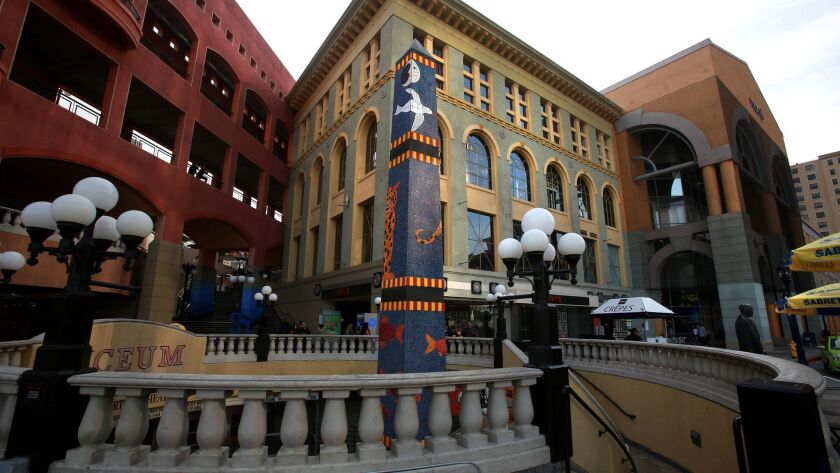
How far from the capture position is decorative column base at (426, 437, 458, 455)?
351cm

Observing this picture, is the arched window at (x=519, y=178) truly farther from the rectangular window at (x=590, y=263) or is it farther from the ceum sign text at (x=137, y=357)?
the ceum sign text at (x=137, y=357)

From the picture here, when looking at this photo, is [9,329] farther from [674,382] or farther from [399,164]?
[674,382]

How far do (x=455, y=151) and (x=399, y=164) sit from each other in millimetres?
10782

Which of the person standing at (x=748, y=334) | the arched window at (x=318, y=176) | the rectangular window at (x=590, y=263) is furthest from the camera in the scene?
the arched window at (x=318, y=176)

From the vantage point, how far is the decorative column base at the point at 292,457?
311cm

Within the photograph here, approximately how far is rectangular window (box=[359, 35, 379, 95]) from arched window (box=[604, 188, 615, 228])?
65.9ft

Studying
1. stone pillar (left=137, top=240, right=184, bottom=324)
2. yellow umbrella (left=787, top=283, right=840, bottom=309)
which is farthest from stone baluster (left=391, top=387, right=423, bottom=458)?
stone pillar (left=137, top=240, right=184, bottom=324)

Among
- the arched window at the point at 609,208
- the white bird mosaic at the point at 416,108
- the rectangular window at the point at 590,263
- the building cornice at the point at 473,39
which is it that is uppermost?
the building cornice at the point at 473,39

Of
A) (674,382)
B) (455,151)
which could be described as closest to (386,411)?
(674,382)

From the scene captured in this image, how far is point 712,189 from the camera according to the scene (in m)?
26.9

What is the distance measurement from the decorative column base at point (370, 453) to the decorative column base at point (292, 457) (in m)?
0.45

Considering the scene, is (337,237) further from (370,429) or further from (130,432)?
(370,429)

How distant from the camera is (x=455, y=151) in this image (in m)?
20.2

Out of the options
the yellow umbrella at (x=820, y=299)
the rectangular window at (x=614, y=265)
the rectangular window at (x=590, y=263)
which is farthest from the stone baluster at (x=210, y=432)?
the rectangular window at (x=614, y=265)
